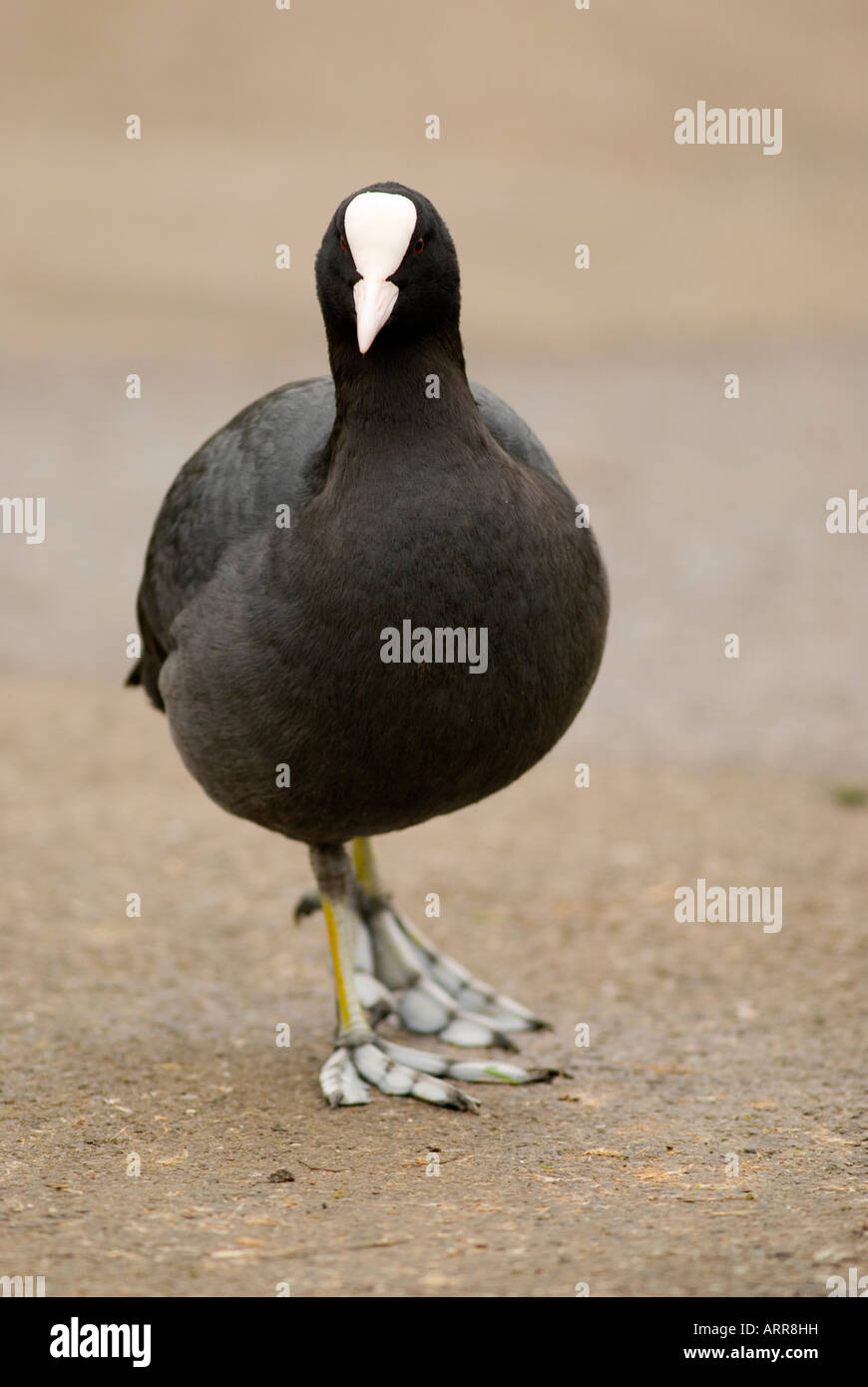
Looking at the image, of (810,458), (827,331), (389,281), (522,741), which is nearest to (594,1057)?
(522,741)

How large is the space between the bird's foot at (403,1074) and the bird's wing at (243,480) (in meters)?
1.51

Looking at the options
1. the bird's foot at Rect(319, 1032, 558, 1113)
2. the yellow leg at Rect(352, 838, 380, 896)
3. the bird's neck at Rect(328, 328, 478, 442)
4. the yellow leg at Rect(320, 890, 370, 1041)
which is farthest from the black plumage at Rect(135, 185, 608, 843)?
the yellow leg at Rect(352, 838, 380, 896)

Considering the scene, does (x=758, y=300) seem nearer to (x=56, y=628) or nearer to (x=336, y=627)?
(x=56, y=628)

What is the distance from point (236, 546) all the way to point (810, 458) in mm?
10510

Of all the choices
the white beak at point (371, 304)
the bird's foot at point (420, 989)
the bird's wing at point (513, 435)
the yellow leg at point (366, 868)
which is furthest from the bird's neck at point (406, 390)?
the bird's foot at point (420, 989)

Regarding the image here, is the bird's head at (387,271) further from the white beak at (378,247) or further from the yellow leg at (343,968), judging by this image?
the yellow leg at (343,968)

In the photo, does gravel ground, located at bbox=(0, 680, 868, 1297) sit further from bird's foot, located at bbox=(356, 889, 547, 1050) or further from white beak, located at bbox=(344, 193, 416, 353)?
white beak, located at bbox=(344, 193, 416, 353)

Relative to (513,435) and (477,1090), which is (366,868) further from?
(513,435)

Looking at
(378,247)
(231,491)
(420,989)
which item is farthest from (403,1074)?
(378,247)

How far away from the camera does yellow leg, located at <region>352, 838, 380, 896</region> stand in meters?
6.45

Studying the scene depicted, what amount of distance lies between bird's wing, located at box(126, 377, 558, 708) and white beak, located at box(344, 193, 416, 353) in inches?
28.3

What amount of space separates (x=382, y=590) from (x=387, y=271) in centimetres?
87

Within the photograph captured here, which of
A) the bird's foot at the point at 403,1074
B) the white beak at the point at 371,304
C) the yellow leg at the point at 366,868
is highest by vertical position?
the white beak at the point at 371,304

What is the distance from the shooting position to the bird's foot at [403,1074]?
547 cm
